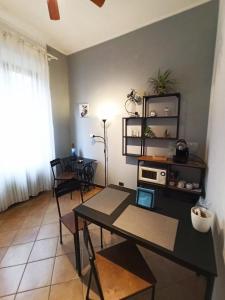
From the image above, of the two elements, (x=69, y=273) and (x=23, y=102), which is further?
(x=23, y=102)

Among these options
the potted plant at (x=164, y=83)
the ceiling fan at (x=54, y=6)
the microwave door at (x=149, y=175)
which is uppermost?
the ceiling fan at (x=54, y=6)

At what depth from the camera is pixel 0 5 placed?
7.00ft

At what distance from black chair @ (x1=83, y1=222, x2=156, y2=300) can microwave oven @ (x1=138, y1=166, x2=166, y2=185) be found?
1.25 meters

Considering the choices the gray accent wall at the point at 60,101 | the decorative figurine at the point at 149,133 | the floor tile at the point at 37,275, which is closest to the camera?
the floor tile at the point at 37,275

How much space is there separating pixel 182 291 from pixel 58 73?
13.0 ft

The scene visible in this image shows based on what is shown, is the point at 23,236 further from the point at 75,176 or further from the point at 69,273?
the point at 75,176

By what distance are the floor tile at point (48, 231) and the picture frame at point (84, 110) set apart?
88.0 inches

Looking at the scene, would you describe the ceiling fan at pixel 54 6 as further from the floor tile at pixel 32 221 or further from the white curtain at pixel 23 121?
the floor tile at pixel 32 221

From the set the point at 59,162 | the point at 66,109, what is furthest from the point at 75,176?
the point at 66,109

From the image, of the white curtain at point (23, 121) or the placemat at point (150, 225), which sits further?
the white curtain at point (23, 121)

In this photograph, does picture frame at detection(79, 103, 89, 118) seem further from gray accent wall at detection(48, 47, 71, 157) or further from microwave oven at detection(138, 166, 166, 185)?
microwave oven at detection(138, 166, 166, 185)

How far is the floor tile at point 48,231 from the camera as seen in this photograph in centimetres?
204

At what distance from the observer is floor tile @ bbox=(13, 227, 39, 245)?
6.43 ft

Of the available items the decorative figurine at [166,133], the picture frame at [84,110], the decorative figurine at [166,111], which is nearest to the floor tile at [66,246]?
the decorative figurine at [166,133]
